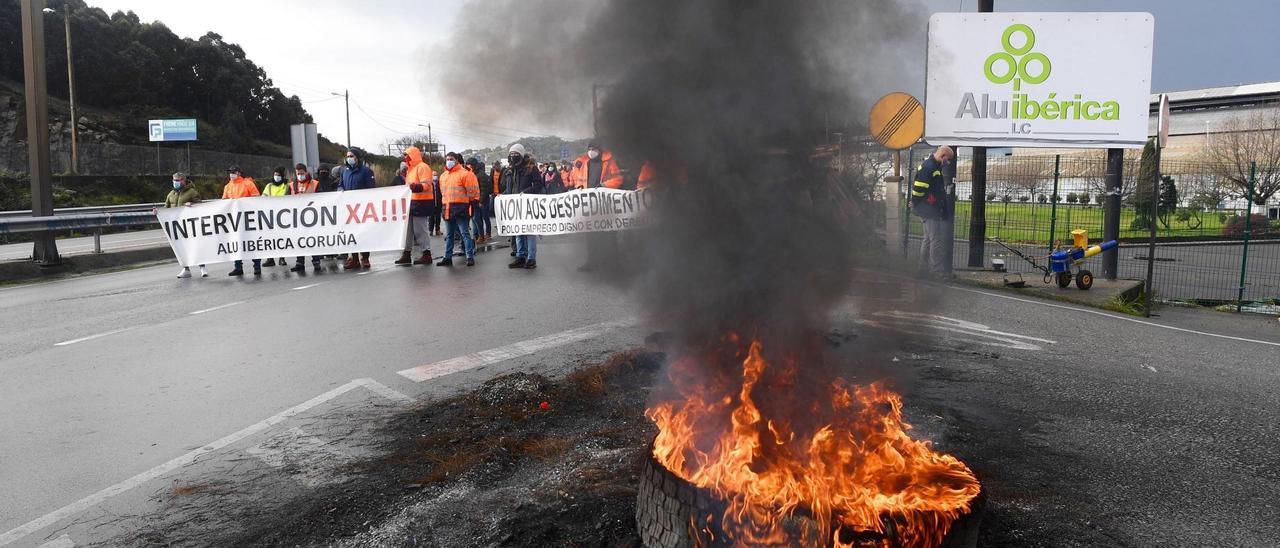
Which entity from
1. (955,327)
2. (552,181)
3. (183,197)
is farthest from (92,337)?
(955,327)

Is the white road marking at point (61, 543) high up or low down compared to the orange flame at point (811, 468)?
down

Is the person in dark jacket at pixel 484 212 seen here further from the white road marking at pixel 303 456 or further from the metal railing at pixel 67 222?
the white road marking at pixel 303 456

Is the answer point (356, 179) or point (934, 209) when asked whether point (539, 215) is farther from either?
point (934, 209)

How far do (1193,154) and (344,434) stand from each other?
4943 cm

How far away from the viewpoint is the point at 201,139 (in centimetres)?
4791

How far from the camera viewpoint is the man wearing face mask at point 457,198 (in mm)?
12430

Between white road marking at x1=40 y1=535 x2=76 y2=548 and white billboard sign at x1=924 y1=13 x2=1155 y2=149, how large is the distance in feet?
37.3

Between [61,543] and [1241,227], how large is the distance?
2255 cm

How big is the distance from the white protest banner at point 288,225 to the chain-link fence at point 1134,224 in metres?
8.42

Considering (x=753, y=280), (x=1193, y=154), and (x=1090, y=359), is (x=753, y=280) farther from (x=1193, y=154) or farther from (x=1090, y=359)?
(x=1193, y=154)

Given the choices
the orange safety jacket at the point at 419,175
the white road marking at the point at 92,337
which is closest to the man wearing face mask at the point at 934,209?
the orange safety jacket at the point at 419,175

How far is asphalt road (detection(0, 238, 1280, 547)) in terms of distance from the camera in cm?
367

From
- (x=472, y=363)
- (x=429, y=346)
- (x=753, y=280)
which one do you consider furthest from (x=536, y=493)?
(x=429, y=346)

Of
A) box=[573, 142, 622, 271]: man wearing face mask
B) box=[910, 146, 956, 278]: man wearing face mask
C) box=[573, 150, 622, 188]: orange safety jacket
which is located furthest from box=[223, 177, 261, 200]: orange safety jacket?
box=[910, 146, 956, 278]: man wearing face mask
